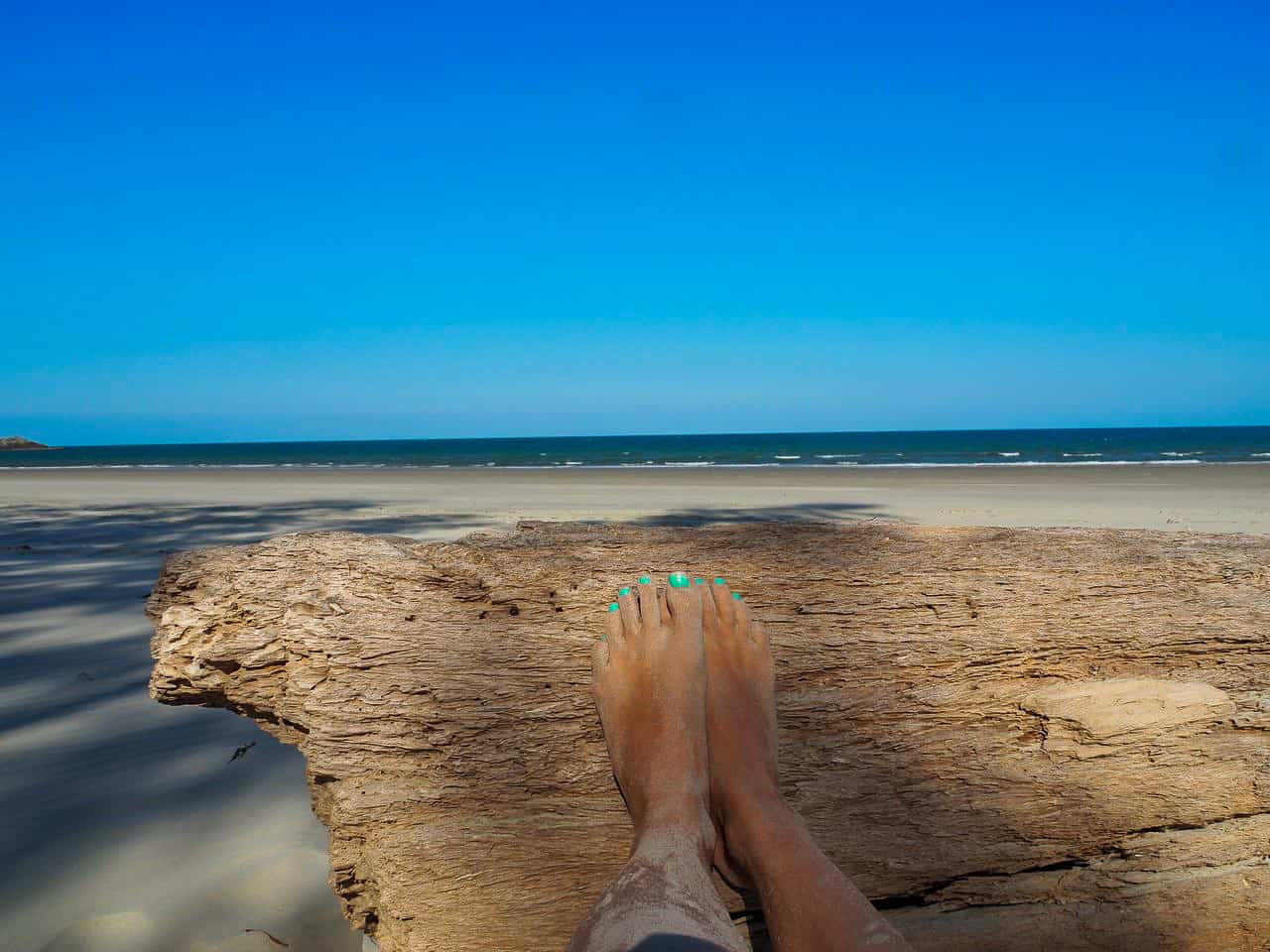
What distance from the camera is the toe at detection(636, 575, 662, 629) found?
1.57 m

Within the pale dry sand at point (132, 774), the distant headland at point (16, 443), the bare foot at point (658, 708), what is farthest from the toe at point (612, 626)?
the distant headland at point (16, 443)

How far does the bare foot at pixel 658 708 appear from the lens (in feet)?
4.52

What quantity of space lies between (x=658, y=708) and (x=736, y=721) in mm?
157

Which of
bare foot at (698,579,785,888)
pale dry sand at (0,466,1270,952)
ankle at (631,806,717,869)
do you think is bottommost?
pale dry sand at (0,466,1270,952)

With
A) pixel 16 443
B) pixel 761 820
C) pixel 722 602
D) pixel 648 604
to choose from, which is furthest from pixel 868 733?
pixel 16 443

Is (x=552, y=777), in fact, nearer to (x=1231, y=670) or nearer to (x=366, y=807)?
(x=366, y=807)

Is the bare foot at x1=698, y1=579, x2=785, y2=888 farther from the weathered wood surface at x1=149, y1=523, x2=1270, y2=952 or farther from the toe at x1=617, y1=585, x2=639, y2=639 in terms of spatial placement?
the toe at x1=617, y1=585, x2=639, y2=639

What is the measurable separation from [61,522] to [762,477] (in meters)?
10.9

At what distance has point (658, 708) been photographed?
1.53m

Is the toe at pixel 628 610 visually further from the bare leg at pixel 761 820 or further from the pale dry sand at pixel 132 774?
the pale dry sand at pixel 132 774

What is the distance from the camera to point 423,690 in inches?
52.2

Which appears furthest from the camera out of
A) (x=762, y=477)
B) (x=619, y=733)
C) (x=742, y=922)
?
(x=762, y=477)

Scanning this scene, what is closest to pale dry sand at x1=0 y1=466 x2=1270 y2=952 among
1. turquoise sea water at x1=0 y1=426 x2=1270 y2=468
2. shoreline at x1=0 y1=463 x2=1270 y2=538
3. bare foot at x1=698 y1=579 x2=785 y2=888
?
shoreline at x1=0 y1=463 x2=1270 y2=538

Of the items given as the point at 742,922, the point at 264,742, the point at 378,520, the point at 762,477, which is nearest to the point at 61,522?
the point at 378,520
